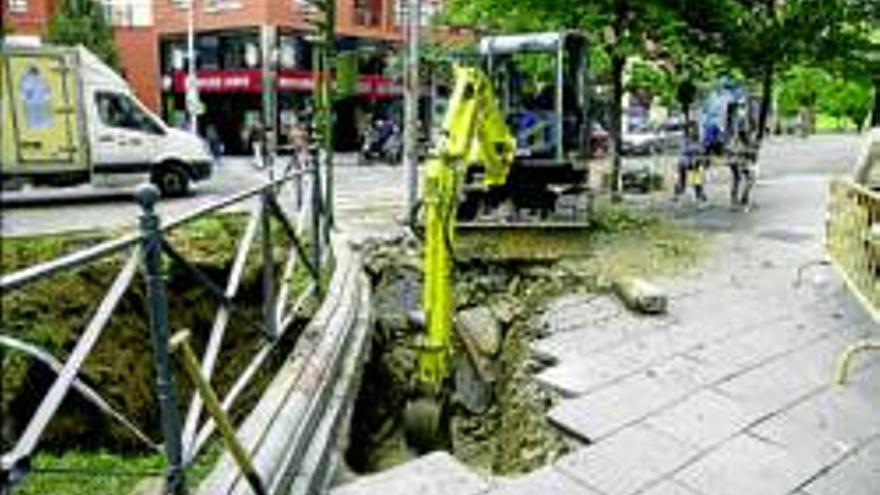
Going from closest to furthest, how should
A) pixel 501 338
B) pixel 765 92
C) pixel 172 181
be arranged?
pixel 501 338, pixel 765 92, pixel 172 181

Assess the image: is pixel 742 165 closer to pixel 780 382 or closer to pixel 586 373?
pixel 780 382

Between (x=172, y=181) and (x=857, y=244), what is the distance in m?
14.6

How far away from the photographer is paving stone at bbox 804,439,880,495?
4.99m

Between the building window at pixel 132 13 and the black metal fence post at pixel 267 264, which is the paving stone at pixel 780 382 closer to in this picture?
the black metal fence post at pixel 267 264

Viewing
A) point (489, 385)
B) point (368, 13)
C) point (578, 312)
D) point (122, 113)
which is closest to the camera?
point (489, 385)

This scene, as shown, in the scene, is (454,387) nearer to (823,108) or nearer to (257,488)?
(257,488)

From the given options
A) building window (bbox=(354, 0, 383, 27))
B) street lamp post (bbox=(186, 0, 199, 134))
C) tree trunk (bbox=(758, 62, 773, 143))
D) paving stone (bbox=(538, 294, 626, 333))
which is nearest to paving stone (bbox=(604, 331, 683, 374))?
paving stone (bbox=(538, 294, 626, 333))

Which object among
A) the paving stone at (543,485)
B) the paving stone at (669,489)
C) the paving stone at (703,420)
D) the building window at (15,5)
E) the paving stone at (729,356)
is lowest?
the paving stone at (543,485)

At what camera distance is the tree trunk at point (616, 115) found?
15867 millimetres

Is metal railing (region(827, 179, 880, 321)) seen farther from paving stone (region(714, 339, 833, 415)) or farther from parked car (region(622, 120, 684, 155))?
parked car (region(622, 120, 684, 155))

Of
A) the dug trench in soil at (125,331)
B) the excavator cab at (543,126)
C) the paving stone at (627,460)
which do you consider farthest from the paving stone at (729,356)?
the excavator cab at (543,126)

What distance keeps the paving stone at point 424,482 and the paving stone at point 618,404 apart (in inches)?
39.0

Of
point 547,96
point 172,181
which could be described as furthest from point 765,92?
point 172,181

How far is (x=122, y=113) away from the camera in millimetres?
18094
